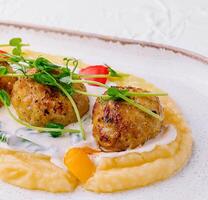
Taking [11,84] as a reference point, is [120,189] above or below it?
below

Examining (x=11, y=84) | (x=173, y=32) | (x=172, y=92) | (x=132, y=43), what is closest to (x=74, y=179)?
(x=11, y=84)

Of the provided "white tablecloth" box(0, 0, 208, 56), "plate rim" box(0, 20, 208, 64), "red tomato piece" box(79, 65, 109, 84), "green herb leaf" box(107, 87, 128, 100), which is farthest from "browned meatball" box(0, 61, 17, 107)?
"white tablecloth" box(0, 0, 208, 56)

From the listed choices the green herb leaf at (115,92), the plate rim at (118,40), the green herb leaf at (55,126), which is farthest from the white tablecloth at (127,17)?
the green herb leaf at (55,126)

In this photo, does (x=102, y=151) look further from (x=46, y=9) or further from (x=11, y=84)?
(x=46, y=9)

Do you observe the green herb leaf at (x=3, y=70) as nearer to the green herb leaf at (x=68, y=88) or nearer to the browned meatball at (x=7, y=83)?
the browned meatball at (x=7, y=83)

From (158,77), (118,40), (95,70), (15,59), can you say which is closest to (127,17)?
(118,40)
